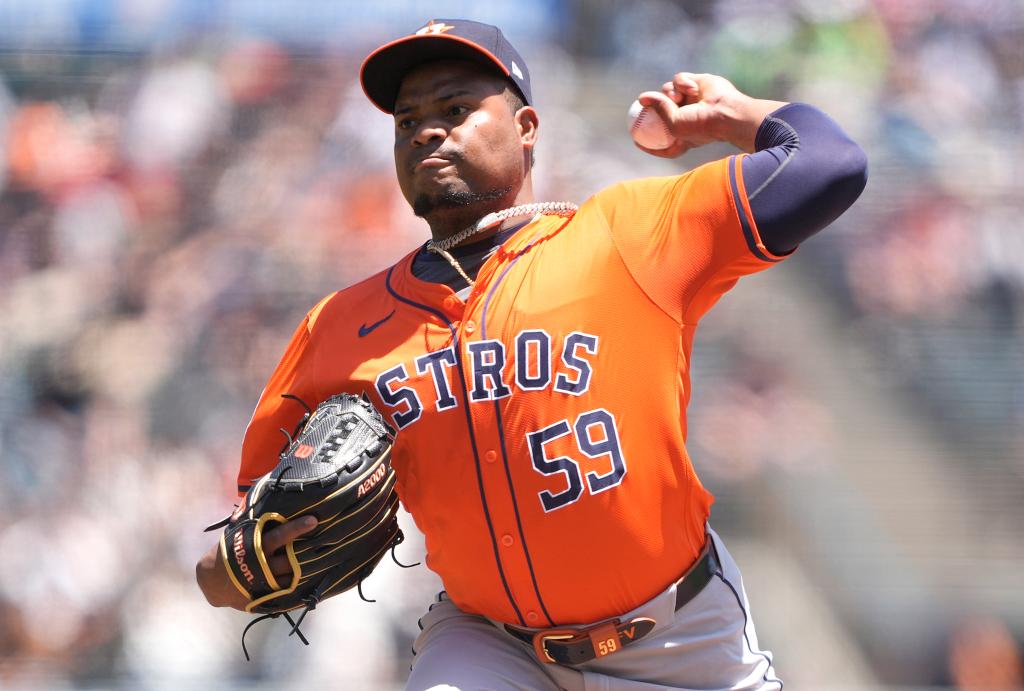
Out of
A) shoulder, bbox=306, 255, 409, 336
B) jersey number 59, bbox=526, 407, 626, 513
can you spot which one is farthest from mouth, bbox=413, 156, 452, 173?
jersey number 59, bbox=526, 407, 626, 513

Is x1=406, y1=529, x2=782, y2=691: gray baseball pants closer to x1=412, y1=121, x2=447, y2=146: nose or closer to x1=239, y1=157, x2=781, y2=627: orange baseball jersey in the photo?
x1=239, y1=157, x2=781, y2=627: orange baseball jersey

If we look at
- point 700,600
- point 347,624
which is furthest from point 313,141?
point 700,600

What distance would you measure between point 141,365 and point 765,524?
3508 mm

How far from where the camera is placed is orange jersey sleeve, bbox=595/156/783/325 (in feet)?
7.07

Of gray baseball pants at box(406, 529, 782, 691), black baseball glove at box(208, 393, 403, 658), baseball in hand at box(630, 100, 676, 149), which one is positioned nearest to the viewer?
black baseball glove at box(208, 393, 403, 658)

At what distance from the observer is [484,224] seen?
2.47 m

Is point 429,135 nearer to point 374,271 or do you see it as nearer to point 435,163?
point 435,163

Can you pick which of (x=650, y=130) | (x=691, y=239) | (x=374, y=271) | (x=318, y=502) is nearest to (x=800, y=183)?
(x=691, y=239)

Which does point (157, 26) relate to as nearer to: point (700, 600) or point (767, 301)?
point (767, 301)

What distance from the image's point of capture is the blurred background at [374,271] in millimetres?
5664

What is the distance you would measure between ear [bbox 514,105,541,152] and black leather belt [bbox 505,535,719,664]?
1092 millimetres

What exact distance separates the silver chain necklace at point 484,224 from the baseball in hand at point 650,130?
0.82 ft

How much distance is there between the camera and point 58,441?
5887 millimetres

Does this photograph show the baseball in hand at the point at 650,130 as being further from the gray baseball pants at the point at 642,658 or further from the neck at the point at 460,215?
the gray baseball pants at the point at 642,658
